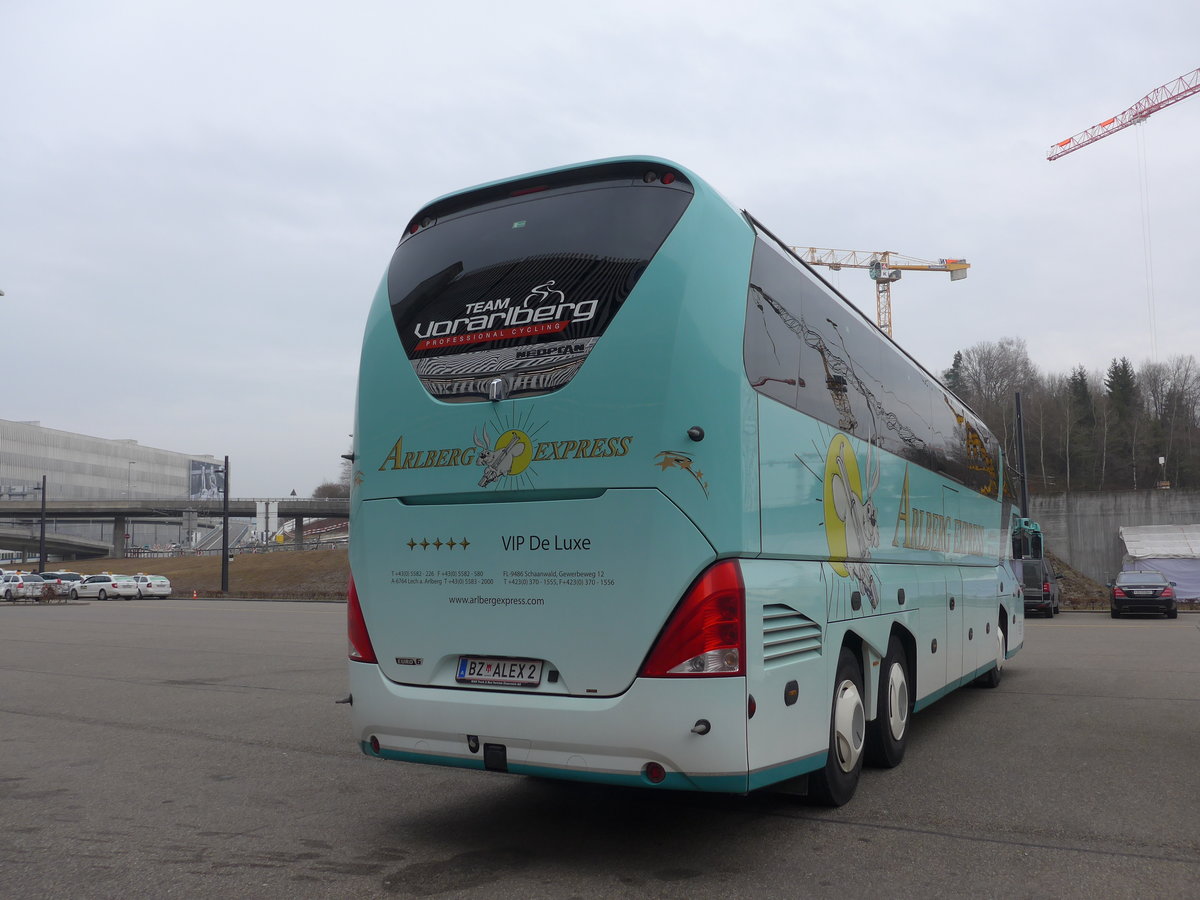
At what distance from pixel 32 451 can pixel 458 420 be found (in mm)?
130086

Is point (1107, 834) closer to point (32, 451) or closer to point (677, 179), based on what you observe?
point (677, 179)

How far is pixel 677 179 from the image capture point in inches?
218

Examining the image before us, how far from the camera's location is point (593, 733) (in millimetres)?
5066

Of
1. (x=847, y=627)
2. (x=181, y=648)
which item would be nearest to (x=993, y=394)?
(x=181, y=648)

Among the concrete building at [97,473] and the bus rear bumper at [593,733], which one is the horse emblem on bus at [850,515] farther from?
the concrete building at [97,473]

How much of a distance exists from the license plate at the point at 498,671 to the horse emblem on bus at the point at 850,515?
2039 millimetres

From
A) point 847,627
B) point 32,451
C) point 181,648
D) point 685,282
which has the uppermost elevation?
point 32,451

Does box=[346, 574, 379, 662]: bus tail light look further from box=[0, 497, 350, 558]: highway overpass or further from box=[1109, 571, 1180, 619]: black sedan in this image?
box=[0, 497, 350, 558]: highway overpass

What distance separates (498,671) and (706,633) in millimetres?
1192

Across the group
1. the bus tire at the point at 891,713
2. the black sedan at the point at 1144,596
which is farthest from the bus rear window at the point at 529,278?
the black sedan at the point at 1144,596

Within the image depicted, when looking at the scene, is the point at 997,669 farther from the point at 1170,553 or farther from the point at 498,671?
the point at 1170,553

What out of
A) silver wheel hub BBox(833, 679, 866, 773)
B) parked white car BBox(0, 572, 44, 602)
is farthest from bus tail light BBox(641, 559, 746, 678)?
parked white car BBox(0, 572, 44, 602)

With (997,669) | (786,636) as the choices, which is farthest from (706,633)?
(997,669)

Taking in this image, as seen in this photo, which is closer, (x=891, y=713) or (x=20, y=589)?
(x=891, y=713)
